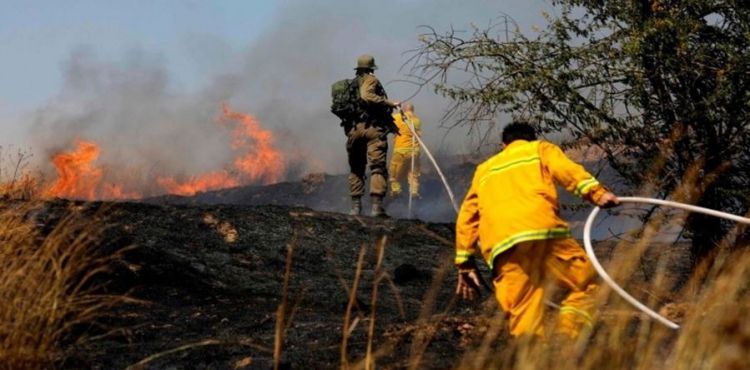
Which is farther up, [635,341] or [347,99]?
[347,99]

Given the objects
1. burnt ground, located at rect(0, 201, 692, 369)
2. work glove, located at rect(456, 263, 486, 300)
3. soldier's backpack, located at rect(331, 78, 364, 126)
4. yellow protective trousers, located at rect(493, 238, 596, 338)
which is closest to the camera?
yellow protective trousers, located at rect(493, 238, 596, 338)

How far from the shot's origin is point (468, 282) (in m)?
6.17

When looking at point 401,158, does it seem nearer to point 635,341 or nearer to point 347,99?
point 347,99

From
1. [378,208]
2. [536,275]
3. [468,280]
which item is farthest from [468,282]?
[378,208]

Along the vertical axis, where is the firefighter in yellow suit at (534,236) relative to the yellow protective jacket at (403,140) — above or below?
below

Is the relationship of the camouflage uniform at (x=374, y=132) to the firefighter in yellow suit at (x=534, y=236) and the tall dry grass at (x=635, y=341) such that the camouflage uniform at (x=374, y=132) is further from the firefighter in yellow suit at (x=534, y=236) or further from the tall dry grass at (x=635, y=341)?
the firefighter in yellow suit at (x=534, y=236)

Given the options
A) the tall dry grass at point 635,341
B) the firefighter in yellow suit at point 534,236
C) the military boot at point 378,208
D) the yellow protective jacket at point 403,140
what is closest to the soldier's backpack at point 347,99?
the military boot at point 378,208

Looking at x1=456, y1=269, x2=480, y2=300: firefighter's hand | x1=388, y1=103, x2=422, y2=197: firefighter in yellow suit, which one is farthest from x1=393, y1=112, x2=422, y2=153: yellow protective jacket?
→ x1=456, y1=269, x2=480, y2=300: firefighter's hand

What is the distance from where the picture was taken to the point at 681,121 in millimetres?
9539

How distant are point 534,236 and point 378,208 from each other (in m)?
7.85

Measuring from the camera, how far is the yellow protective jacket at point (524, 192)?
5.66 meters

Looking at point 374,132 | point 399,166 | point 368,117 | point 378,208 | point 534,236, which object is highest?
point 368,117

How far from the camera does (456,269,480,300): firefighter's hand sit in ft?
20.0

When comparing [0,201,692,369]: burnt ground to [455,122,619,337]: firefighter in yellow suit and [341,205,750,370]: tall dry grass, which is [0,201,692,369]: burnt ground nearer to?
[341,205,750,370]: tall dry grass
